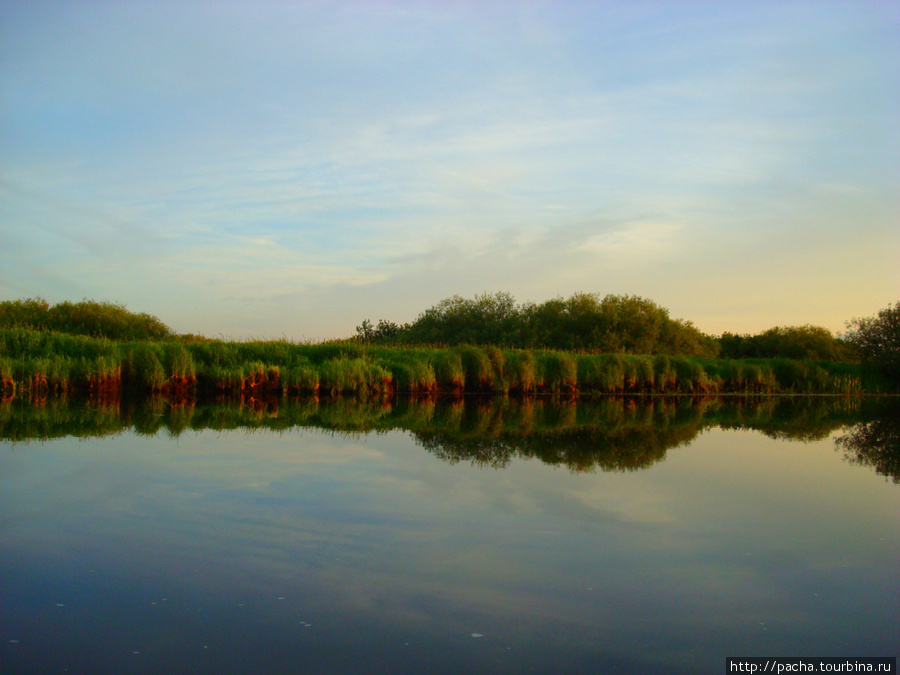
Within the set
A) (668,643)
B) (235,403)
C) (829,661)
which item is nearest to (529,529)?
(668,643)

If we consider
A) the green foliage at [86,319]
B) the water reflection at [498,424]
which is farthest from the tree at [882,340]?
the green foliage at [86,319]

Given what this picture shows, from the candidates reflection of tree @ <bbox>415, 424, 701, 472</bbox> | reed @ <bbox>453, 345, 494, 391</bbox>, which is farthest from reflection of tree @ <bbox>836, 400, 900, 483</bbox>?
reed @ <bbox>453, 345, 494, 391</bbox>

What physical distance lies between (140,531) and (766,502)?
4.94 meters

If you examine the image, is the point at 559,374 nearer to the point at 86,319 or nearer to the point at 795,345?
the point at 86,319

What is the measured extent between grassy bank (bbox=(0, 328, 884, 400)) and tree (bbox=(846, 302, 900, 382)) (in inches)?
255

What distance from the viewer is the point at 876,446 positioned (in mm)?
9648

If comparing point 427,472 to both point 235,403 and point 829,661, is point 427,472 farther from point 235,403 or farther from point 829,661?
point 235,403

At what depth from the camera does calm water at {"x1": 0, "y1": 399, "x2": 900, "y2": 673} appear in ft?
8.99

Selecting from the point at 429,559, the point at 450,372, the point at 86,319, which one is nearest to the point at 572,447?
the point at 429,559

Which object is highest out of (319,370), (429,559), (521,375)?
(319,370)

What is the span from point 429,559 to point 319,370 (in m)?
14.5

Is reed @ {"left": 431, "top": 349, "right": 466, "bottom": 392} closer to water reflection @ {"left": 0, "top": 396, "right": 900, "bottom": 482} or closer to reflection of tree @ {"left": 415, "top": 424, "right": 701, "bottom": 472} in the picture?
water reflection @ {"left": 0, "top": 396, "right": 900, "bottom": 482}

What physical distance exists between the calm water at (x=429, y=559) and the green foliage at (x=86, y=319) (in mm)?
20881

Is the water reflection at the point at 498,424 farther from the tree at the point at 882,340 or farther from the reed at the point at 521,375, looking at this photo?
the tree at the point at 882,340
